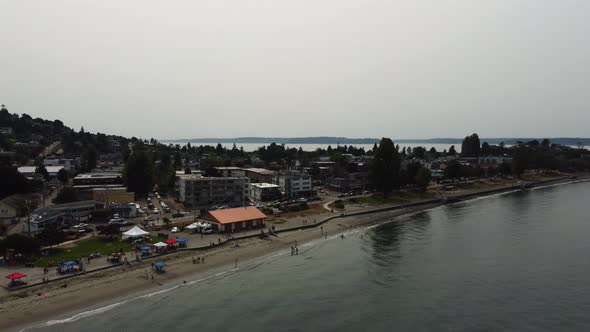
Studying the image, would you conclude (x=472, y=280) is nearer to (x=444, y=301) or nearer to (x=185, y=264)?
(x=444, y=301)

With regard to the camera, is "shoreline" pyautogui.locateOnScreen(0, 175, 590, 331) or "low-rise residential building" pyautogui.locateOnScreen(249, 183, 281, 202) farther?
"low-rise residential building" pyautogui.locateOnScreen(249, 183, 281, 202)

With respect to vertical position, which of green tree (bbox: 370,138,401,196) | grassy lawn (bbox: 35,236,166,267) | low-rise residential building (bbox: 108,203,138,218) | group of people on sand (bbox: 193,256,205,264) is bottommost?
group of people on sand (bbox: 193,256,205,264)

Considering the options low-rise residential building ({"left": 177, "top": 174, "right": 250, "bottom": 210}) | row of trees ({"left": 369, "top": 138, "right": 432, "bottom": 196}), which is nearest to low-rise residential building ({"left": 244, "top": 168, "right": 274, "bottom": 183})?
low-rise residential building ({"left": 177, "top": 174, "right": 250, "bottom": 210})

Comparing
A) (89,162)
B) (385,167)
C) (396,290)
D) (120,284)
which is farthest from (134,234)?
(89,162)

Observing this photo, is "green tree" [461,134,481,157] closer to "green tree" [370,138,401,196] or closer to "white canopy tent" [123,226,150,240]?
"green tree" [370,138,401,196]

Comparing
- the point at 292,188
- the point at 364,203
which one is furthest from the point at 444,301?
the point at 292,188

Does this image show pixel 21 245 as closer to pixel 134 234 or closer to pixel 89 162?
pixel 134 234
